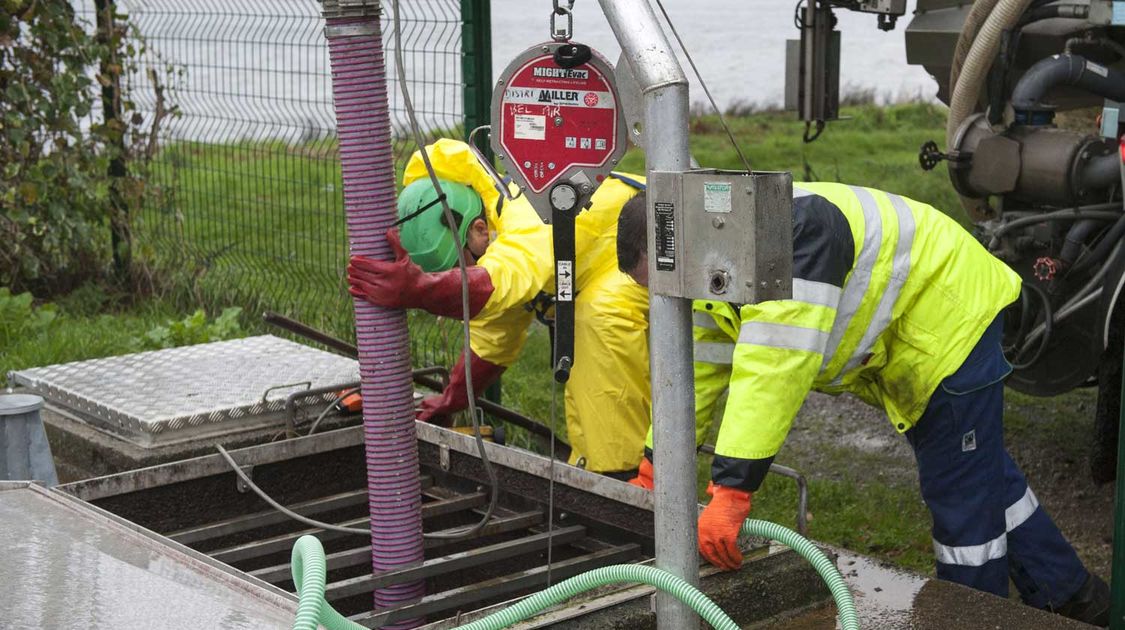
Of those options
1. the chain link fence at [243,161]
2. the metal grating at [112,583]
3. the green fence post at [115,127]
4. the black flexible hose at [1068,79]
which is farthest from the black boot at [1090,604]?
the green fence post at [115,127]

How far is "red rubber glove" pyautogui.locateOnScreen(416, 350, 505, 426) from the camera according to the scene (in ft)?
13.5

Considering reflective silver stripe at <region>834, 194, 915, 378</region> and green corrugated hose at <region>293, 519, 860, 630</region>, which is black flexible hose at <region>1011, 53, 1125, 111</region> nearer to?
reflective silver stripe at <region>834, 194, 915, 378</region>

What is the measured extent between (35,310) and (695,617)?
546cm

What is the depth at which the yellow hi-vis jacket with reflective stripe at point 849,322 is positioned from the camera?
2.91 meters

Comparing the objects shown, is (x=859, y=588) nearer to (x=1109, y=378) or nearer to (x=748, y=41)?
(x=1109, y=378)

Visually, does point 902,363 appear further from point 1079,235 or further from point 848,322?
point 1079,235

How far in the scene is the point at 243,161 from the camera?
24.5 feet

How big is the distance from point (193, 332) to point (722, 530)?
3.90 m

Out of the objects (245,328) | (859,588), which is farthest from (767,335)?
(245,328)

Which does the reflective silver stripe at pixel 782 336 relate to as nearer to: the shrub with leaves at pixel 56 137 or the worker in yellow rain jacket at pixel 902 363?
the worker in yellow rain jacket at pixel 902 363

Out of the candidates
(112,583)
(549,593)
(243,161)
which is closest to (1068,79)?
(549,593)

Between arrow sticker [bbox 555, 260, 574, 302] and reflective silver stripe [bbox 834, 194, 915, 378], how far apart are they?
949 millimetres

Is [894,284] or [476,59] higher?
[476,59]

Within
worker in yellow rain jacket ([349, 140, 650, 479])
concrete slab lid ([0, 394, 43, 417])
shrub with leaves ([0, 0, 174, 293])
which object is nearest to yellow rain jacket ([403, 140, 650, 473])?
worker in yellow rain jacket ([349, 140, 650, 479])
